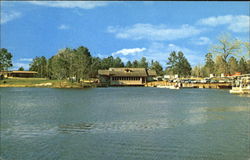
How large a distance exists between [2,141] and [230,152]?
10.2m

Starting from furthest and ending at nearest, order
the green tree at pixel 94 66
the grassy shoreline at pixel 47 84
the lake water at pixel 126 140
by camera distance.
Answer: the green tree at pixel 94 66, the grassy shoreline at pixel 47 84, the lake water at pixel 126 140

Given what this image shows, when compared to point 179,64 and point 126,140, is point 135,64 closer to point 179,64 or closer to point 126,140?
point 179,64

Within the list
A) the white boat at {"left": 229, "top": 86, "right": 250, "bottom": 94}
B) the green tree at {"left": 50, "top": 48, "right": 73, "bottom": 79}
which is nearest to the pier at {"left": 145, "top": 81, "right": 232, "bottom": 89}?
the white boat at {"left": 229, "top": 86, "right": 250, "bottom": 94}

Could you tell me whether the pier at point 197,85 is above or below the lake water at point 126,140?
above

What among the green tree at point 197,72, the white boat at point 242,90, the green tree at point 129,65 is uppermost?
the green tree at point 129,65

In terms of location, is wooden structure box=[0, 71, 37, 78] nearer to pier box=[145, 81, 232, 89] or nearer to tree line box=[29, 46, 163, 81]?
tree line box=[29, 46, 163, 81]

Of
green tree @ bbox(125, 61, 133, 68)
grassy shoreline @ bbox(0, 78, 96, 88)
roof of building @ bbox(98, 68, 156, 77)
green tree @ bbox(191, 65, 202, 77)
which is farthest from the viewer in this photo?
green tree @ bbox(125, 61, 133, 68)

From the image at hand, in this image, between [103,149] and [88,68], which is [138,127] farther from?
[88,68]

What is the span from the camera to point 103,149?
11.3 meters

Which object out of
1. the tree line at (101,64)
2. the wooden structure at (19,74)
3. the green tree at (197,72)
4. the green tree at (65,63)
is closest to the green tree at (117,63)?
the tree line at (101,64)

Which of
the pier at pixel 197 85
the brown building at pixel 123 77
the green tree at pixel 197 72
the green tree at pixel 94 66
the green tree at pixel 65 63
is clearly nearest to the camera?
the pier at pixel 197 85

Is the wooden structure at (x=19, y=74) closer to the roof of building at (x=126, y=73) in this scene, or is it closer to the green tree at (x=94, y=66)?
the green tree at (x=94, y=66)

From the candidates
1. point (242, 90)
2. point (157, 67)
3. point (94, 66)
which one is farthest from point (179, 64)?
point (242, 90)

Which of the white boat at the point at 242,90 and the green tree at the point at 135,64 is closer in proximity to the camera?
the white boat at the point at 242,90
